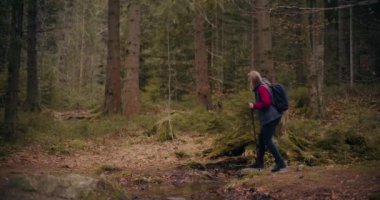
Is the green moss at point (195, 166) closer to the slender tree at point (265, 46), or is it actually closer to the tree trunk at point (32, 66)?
the slender tree at point (265, 46)

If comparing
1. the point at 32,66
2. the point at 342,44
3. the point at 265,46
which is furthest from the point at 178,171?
the point at 342,44

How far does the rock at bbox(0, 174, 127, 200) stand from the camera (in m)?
7.19

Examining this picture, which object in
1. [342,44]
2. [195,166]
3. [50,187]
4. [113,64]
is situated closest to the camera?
[50,187]

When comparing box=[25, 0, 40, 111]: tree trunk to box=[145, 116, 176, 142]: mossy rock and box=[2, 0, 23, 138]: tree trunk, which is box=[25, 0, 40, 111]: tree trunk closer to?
box=[145, 116, 176, 142]: mossy rock

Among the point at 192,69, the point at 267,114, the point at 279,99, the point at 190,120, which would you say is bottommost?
the point at 190,120

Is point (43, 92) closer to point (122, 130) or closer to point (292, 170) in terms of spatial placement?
point (122, 130)

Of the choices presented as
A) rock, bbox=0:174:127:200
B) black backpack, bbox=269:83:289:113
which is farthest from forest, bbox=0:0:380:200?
black backpack, bbox=269:83:289:113

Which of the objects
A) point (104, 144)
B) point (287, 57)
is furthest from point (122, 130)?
point (287, 57)

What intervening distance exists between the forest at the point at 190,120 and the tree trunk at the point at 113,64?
0.15 feet

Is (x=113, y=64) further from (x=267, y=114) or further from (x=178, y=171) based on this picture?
(x=267, y=114)

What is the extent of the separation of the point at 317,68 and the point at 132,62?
7.47 m

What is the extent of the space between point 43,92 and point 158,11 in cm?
1197

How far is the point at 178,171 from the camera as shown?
12.1 meters

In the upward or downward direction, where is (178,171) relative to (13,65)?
downward
